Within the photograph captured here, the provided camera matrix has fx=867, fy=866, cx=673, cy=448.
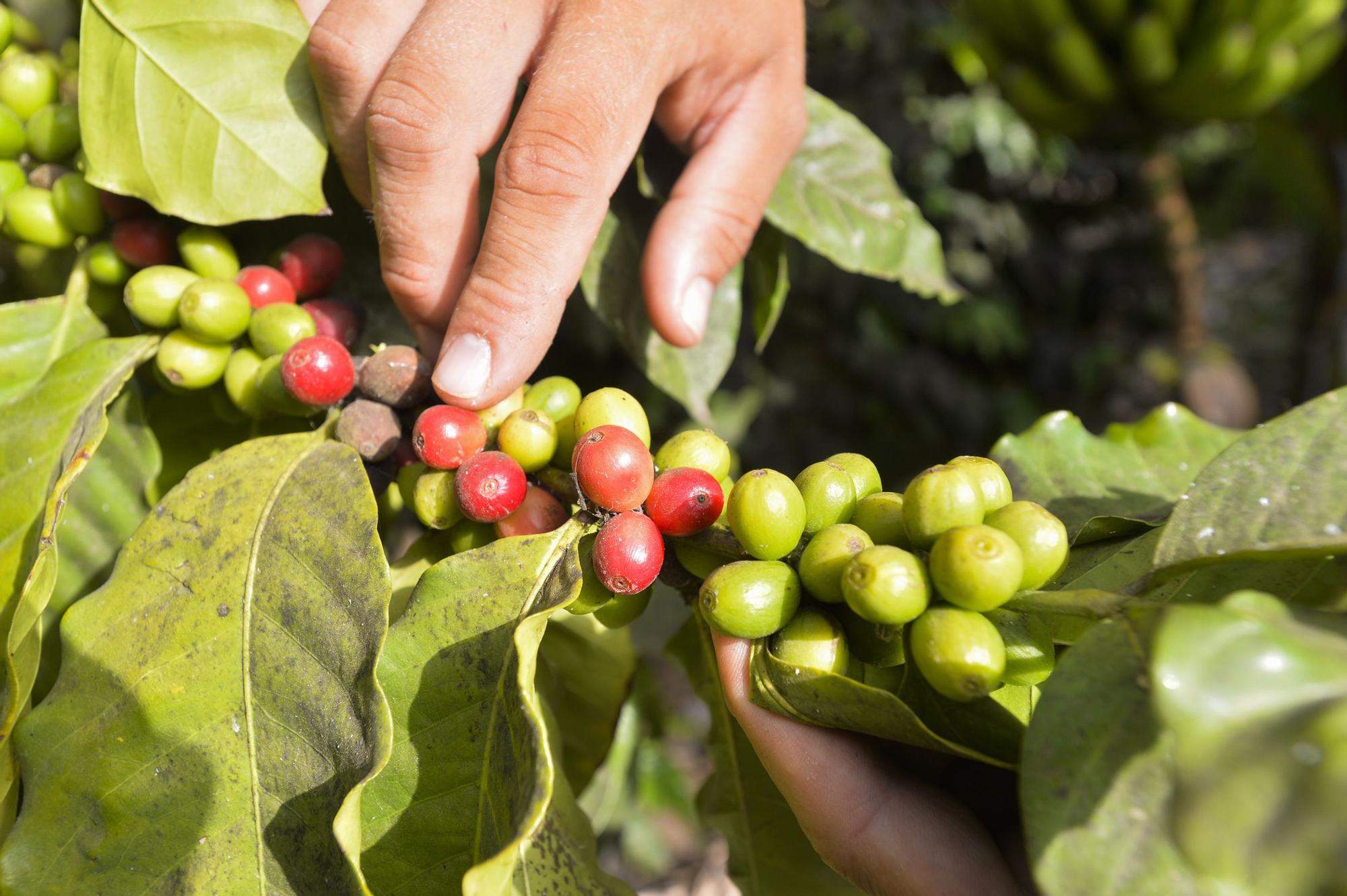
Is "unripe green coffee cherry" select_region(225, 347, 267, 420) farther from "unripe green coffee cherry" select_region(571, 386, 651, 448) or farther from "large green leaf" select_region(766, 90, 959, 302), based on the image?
"large green leaf" select_region(766, 90, 959, 302)

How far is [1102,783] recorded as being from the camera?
974 mm

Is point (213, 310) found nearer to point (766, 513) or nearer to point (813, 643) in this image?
point (766, 513)

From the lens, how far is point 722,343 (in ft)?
7.39

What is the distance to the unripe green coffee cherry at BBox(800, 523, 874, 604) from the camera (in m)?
1.24

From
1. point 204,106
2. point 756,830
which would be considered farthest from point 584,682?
point 204,106

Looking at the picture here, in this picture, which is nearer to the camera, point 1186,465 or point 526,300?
point 526,300

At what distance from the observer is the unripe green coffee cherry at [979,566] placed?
1.11 m

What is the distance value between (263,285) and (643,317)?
0.82 metres

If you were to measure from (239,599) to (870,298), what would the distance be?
506 centimetres

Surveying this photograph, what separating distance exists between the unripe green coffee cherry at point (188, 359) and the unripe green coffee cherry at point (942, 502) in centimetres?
131

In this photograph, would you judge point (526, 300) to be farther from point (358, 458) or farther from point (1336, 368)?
point (1336, 368)

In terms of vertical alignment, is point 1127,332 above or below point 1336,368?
below

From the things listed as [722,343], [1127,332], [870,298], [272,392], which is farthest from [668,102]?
[1127,332]

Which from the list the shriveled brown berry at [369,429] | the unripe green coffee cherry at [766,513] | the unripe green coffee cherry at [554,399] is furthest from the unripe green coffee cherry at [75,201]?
the unripe green coffee cherry at [766,513]
